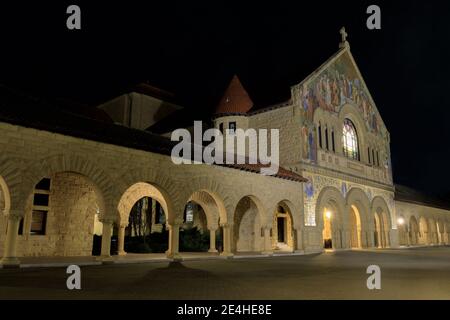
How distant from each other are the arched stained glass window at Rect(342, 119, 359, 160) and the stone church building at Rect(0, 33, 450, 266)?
5.0 inches

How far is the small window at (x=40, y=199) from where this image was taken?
17.2 m

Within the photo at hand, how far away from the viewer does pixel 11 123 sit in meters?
11.4

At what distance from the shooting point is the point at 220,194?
17.6 metres

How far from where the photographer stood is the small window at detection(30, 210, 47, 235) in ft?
56.1

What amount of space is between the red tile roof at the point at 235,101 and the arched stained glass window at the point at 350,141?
7494mm

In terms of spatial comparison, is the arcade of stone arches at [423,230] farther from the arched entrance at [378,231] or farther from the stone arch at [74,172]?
the stone arch at [74,172]

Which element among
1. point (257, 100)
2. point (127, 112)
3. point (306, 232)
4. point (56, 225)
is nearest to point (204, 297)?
point (56, 225)

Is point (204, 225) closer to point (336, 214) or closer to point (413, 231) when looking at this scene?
point (336, 214)

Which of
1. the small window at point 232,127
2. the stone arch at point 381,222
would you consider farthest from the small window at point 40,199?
the stone arch at point 381,222

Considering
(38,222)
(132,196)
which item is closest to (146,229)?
(132,196)

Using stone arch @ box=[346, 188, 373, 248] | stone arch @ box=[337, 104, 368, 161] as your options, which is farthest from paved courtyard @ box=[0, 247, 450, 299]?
Answer: stone arch @ box=[337, 104, 368, 161]

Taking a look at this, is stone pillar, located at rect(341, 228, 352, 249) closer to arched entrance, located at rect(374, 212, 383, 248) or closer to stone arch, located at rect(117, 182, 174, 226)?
arched entrance, located at rect(374, 212, 383, 248)
